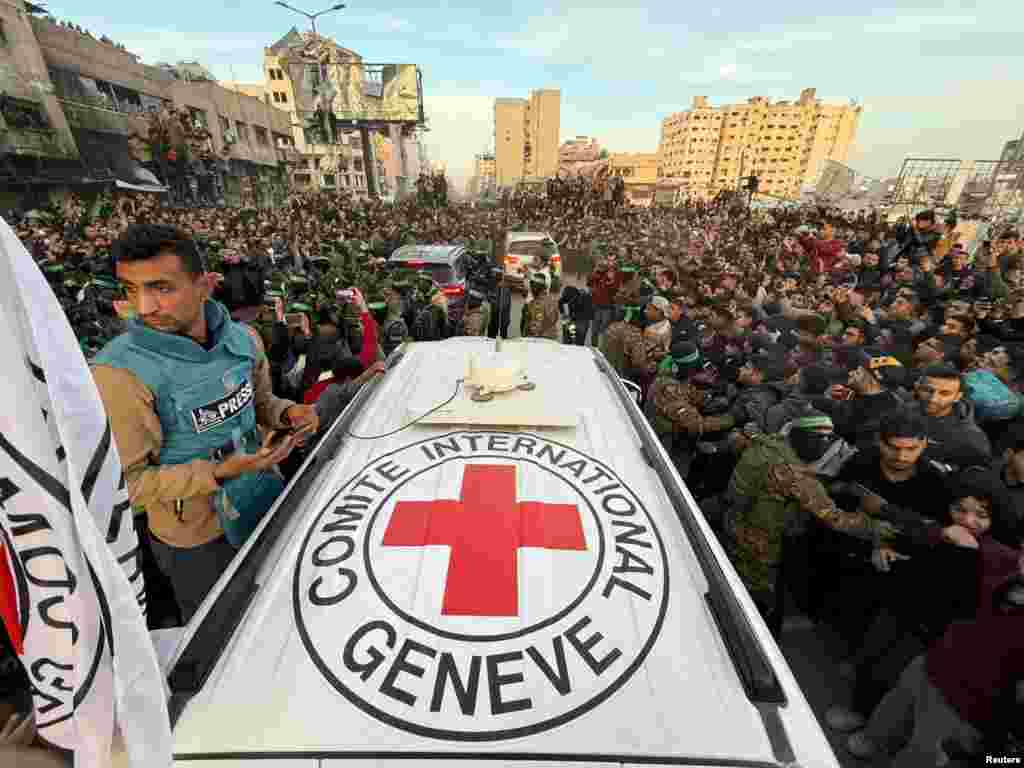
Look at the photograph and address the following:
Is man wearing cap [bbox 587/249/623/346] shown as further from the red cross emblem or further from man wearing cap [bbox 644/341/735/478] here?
the red cross emblem

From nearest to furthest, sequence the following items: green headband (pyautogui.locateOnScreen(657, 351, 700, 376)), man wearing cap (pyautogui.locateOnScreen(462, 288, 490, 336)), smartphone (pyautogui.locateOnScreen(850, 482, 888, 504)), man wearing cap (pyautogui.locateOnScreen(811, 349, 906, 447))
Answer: smartphone (pyautogui.locateOnScreen(850, 482, 888, 504)), man wearing cap (pyautogui.locateOnScreen(811, 349, 906, 447)), green headband (pyautogui.locateOnScreen(657, 351, 700, 376)), man wearing cap (pyautogui.locateOnScreen(462, 288, 490, 336))

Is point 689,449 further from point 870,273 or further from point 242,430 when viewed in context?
point 870,273

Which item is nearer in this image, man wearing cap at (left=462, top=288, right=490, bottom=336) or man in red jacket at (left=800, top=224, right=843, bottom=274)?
man wearing cap at (left=462, top=288, right=490, bottom=336)

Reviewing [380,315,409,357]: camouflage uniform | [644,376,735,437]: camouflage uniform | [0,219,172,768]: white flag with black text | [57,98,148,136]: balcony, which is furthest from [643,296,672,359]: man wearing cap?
[57,98,148,136]: balcony

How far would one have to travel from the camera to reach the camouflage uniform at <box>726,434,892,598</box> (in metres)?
2.17

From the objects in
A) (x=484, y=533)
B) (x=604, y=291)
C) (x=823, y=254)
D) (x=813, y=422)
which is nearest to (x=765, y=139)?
(x=823, y=254)

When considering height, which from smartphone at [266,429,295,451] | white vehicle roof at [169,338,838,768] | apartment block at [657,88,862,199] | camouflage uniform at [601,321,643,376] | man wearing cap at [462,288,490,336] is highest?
apartment block at [657,88,862,199]

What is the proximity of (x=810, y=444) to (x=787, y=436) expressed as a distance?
0.15m

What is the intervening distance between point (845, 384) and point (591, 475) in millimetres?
2714

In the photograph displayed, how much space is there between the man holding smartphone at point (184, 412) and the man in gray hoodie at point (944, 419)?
3.36 meters

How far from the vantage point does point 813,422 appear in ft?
8.48

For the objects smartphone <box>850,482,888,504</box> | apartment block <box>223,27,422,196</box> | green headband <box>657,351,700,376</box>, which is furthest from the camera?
apartment block <box>223,27,422,196</box>

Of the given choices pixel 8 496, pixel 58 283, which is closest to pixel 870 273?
pixel 8 496

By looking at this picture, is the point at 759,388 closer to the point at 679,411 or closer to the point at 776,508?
the point at 679,411
